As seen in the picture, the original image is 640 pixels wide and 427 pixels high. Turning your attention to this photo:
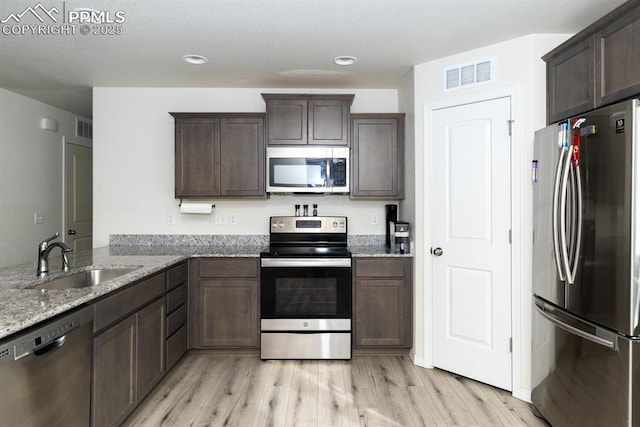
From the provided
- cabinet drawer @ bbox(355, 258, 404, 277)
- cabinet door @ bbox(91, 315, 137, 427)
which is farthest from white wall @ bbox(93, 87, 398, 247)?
cabinet door @ bbox(91, 315, 137, 427)

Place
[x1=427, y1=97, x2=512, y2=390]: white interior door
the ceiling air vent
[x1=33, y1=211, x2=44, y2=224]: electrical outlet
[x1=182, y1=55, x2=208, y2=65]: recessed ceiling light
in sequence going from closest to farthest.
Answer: [x1=427, y1=97, x2=512, y2=390]: white interior door, [x1=182, y1=55, x2=208, y2=65]: recessed ceiling light, [x1=33, y1=211, x2=44, y2=224]: electrical outlet, the ceiling air vent

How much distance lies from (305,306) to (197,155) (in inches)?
67.0

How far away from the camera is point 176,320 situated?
295 centimetres

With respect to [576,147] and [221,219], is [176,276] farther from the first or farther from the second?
[576,147]

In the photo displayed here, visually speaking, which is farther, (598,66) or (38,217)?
(38,217)

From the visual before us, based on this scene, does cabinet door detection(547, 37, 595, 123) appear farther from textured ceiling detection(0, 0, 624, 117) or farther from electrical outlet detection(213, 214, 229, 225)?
electrical outlet detection(213, 214, 229, 225)

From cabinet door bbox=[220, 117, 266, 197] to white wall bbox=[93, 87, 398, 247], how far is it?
333mm

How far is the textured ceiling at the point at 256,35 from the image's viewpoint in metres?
2.23

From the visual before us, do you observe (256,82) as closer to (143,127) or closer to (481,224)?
(143,127)

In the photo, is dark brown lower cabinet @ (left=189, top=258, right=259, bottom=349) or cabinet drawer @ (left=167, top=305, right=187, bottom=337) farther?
dark brown lower cabinet @ (left=189, top=258, right=259, bottom=349)

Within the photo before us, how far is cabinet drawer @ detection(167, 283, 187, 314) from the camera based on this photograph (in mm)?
2818

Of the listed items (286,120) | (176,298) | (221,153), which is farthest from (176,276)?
(286,120)

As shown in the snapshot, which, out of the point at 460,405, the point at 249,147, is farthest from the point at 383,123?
the point at 460,405

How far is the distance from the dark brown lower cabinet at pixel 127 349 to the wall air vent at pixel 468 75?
261cm
